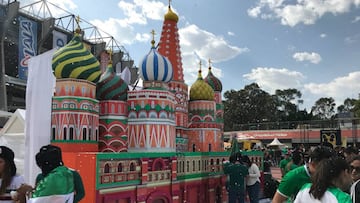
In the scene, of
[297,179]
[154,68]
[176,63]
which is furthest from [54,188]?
[176,63]

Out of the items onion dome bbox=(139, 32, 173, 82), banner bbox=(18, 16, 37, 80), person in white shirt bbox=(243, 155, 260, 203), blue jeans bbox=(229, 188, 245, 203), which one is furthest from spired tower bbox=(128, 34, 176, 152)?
banner bbox=(18, 16, 37, 80)

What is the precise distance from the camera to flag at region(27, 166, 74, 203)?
2.95 meters

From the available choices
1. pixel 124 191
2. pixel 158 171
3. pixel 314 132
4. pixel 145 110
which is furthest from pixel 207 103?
pixel 314 132

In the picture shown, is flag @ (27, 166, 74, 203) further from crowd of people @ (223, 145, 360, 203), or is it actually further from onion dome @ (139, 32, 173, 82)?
onion dome @ (139, 32, 173, 82)

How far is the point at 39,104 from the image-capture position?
720cm

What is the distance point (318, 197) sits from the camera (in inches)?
101

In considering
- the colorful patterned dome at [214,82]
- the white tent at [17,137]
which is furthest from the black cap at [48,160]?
the colorful patterned dome at [214,82]

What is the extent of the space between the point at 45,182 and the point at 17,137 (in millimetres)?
6009

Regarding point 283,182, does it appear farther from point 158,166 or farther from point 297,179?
point 158,166

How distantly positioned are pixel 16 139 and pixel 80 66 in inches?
89.4

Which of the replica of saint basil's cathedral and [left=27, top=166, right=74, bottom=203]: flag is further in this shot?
the replica of saint basil's cathedral

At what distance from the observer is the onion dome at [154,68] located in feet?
33.4

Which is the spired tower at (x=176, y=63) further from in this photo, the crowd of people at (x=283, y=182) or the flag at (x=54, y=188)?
the flag at (x=54, y=188)

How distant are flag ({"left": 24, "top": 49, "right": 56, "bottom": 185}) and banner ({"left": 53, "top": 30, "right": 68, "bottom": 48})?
2119cm
